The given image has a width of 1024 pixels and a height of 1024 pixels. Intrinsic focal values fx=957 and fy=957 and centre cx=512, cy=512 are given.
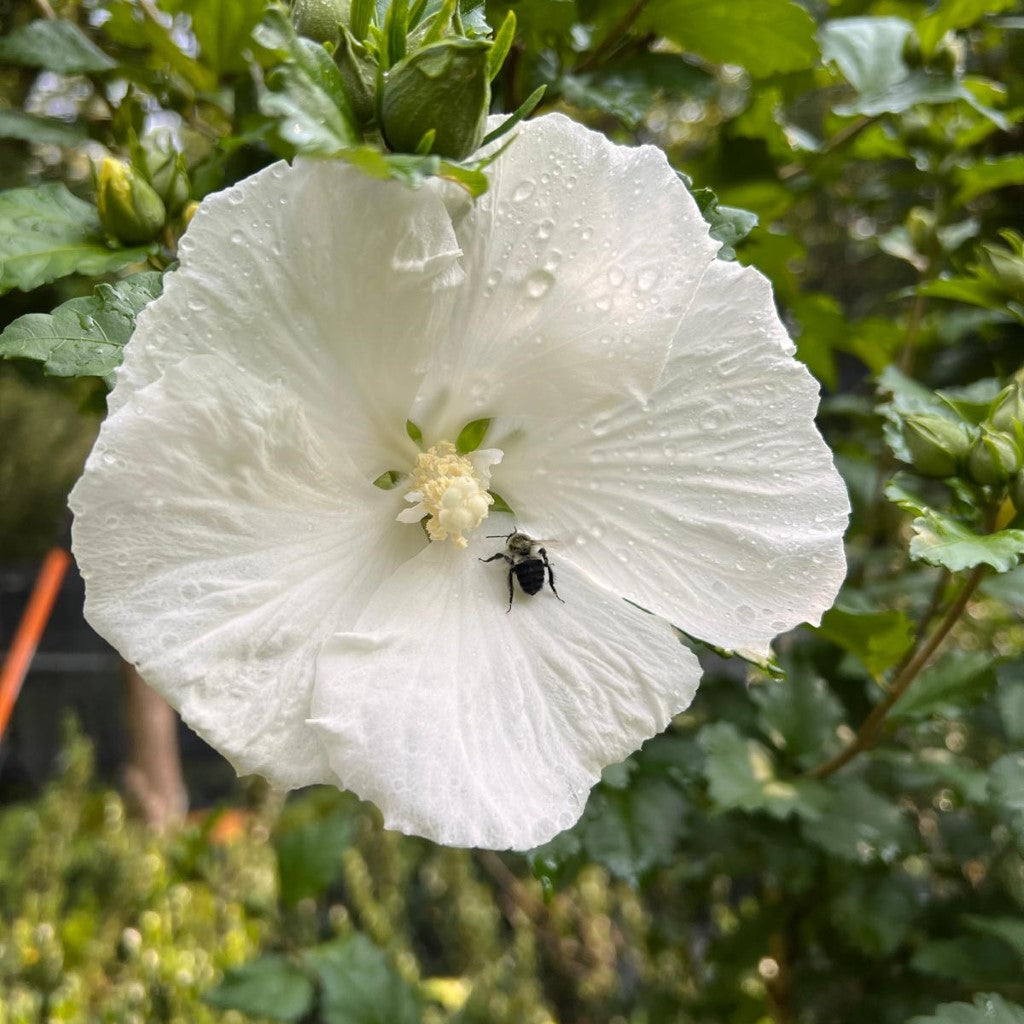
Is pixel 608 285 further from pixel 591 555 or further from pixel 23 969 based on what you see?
pixel 23 969

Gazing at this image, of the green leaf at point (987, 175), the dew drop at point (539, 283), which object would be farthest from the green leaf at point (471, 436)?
the green leaf at point (987, 175)

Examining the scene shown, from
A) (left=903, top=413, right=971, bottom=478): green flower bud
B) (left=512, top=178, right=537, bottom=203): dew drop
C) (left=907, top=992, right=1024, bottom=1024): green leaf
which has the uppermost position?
(left=512, top=178, right=537, bottom=203): dew drop

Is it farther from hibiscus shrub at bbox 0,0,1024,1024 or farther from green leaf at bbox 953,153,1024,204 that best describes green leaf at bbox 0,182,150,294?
green leaf at bbox 953,153,1024,204

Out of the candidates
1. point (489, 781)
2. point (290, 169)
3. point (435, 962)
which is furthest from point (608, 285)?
point (435, 962)

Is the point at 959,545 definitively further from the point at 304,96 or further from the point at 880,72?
the point at 880,72

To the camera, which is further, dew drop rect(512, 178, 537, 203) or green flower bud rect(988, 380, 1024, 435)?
green flower bud rect(988, 380, 1024, 435)

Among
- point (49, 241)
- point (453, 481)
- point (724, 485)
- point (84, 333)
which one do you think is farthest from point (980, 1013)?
point (49, 241)

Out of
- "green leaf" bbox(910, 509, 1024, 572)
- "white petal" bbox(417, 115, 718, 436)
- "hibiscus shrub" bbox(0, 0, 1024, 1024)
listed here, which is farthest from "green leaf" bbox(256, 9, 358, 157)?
"green leaf" bbox(910, 509, 1024, 572)
